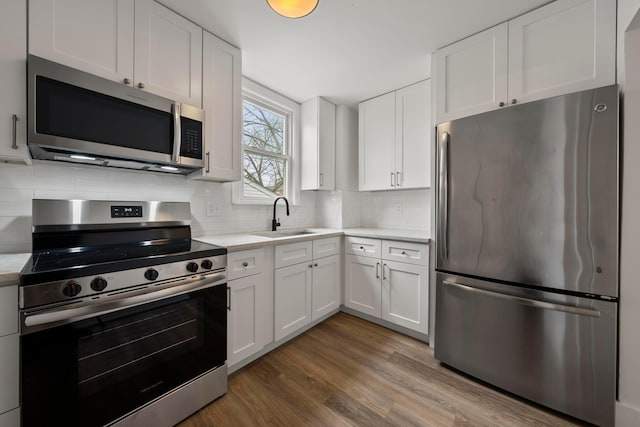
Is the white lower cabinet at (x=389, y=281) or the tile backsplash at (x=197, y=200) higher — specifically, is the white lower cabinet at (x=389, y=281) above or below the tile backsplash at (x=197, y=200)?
below

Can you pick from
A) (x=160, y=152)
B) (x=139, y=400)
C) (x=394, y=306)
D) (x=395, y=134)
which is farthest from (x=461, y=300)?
(x=160, y=152)

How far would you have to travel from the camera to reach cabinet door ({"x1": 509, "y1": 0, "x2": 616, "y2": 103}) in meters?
1.40

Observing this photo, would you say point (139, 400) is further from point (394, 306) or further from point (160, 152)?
point (394, 306)

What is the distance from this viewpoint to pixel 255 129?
8.84ft

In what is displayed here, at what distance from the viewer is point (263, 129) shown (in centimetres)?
278

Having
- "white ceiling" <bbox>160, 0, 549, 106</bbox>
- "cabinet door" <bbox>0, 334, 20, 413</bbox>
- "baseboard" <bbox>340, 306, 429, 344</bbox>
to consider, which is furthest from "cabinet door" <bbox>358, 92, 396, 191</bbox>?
"cabinet door" <bbox>0, 334, 20, 413</bbox>

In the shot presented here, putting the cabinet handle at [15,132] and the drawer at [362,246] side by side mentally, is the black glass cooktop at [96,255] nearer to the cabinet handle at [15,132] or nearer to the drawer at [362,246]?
the cabinet handle at [15,132]

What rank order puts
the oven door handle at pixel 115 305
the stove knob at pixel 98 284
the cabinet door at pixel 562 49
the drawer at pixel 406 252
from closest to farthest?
the oven door handle at pixel 115 305, the stove knob at pixel 98 284, the cabinet door at pixel 562 49, the drawer at pixel 406 252

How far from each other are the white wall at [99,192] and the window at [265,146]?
0.22 m

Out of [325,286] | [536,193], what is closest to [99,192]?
[325,286]

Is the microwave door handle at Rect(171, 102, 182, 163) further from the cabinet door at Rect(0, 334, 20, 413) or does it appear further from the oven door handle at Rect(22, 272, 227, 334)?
the cabinet door at Rect(0, 334, 20, 413)

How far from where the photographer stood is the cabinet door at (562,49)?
1.40 meters

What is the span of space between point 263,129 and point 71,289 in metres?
2.21

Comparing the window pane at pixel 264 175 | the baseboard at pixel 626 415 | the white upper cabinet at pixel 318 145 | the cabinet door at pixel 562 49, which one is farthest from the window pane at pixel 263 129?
the baseboard at pixel 626 415
